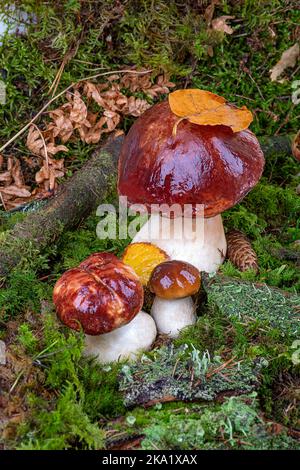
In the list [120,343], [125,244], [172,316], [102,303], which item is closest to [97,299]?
[102,303]

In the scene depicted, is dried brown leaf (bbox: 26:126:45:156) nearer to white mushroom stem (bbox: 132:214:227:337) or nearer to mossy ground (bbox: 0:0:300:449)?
mossy ground (bbox: 0:0:300:449)

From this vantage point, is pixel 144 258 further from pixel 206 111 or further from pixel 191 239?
pixel 206 111

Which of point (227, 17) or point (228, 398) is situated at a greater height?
point (227, 17)

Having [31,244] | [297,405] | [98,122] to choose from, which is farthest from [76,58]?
[297,405]

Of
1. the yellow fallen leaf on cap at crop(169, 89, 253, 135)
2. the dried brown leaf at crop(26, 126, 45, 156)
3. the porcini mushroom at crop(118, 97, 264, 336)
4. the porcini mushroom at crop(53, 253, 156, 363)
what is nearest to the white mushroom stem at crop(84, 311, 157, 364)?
the porcini mushroom at crop(53, 253, 156, 363)

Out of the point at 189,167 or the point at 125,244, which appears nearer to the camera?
the point at 189,167

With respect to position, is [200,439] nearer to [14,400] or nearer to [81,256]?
[14,400]
